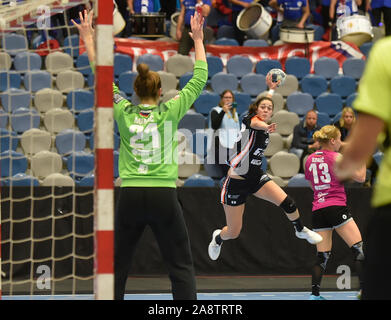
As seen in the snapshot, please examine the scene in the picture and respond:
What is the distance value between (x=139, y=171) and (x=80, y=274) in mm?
5932

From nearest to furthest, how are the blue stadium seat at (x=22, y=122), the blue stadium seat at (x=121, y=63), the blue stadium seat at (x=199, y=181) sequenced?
the blue stadium seat at (x=199, y=181)
the blue stadium seat at (x=22, y=122)
the blue stadium seat at (x=121, y=63)

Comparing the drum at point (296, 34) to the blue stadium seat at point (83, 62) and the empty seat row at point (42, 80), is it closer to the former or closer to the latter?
the blue stadium seat at point (83, 62)

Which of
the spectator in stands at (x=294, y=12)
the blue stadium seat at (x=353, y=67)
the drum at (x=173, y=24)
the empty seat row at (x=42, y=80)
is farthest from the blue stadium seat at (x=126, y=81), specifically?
the blue stadium seat at (x=353, y=67)

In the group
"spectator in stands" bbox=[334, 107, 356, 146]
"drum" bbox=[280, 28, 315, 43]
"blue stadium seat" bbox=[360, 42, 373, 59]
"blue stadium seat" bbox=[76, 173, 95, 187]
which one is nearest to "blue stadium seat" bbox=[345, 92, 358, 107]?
"drum" bbox=[280, 28, 315, 43]

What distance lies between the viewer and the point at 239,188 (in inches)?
387

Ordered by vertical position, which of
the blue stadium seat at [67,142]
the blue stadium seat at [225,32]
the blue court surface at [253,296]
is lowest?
the blue court surface at [253,296]

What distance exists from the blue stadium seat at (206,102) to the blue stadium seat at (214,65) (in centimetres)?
98

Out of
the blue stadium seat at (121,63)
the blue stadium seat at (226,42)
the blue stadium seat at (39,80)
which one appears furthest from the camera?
the blue stadium seat at (226,42)

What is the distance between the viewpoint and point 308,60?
51.8ft

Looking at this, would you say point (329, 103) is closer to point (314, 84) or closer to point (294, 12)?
point (314, 84)

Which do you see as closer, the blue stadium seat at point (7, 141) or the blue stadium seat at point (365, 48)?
the blue stadium seat at point (7, 141)

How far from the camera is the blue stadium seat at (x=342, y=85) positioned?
15.4 metres

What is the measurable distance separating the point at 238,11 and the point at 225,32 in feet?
1.92
